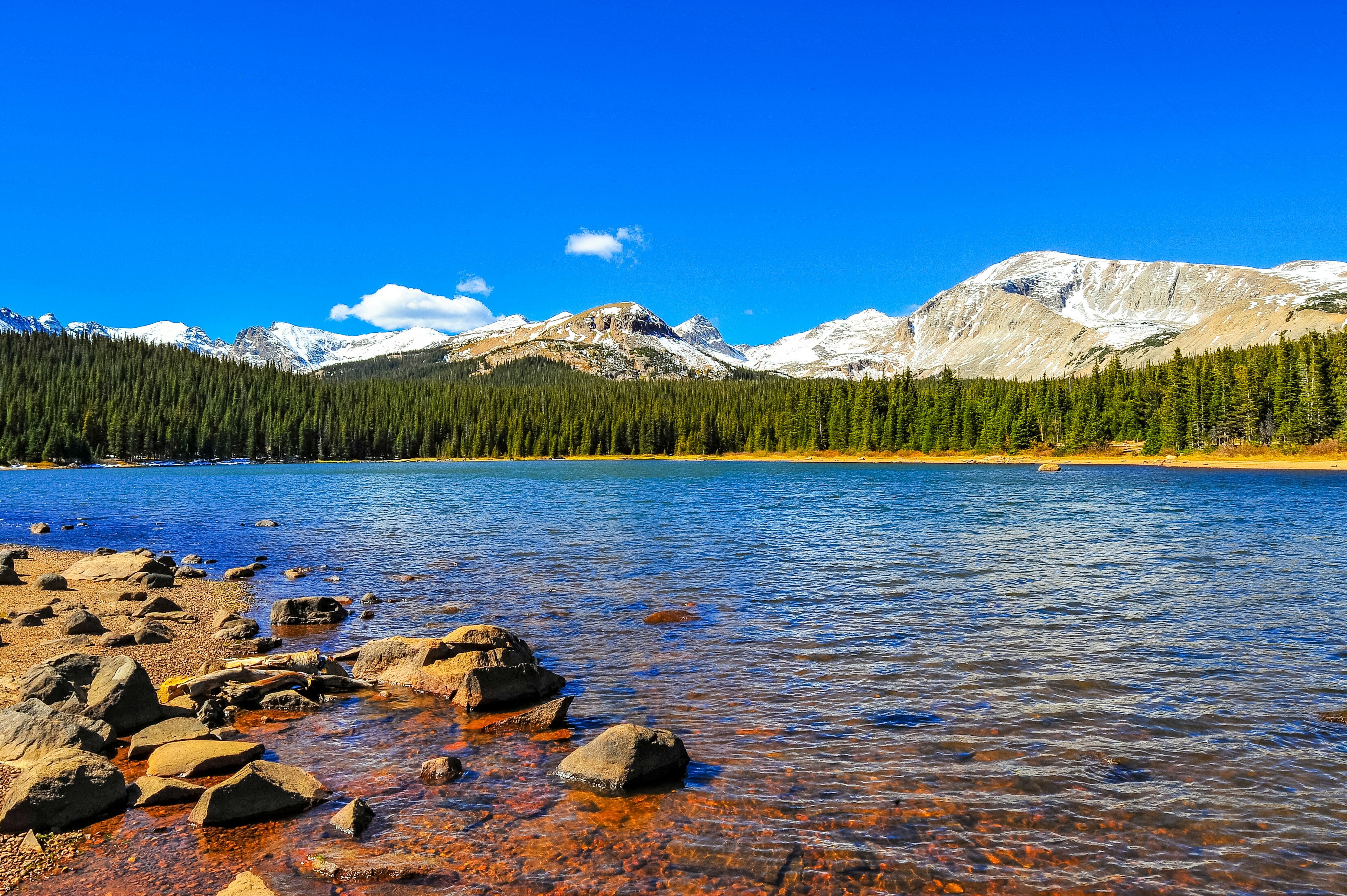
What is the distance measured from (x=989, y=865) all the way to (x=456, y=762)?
6671 mm

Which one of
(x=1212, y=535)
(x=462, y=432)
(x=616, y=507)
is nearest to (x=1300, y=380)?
(x=1212, y=535)

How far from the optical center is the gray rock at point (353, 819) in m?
7.95

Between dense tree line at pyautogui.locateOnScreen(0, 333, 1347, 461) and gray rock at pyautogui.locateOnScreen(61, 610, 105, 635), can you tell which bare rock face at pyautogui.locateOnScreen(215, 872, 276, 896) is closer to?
gray rock at pyautogui.locateOnScreen(61, 610, 105, 635)

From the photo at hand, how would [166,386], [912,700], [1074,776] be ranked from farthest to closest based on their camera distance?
1. [166,386]
2. [912,700]
3. [1074,776]

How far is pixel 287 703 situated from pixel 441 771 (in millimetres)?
4632

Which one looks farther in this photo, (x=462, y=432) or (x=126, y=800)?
(x=462, y=432)

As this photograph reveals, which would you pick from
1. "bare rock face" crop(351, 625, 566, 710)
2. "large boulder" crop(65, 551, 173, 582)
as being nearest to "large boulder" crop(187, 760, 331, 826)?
"bare rock face" crop(351, 625, 566, 710)

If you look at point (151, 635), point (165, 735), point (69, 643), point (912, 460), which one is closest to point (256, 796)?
point (165, 735)

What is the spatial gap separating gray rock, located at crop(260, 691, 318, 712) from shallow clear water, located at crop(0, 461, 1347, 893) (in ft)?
1.43

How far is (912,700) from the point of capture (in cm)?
1208

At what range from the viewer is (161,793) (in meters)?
8.57

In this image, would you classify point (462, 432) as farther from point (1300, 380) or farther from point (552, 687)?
point (552, 687)

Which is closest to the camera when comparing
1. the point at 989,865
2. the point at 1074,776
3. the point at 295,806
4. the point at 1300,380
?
the point at 989,865

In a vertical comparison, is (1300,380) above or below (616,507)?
above
